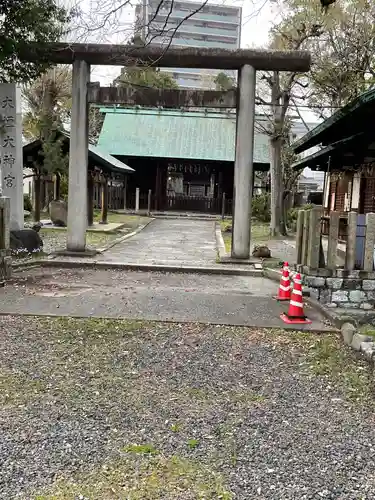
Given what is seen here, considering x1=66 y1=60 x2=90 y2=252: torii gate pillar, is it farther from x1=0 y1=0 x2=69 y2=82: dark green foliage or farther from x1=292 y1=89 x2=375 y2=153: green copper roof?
x1=292 y1=89 x2=375 y2=153: green copper roof

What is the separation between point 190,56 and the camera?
1177cm

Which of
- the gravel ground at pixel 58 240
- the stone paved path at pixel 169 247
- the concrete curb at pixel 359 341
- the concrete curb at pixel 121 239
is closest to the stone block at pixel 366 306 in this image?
the concrete curb at pixel 359 341

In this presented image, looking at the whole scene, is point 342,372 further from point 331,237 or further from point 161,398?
point 331,237

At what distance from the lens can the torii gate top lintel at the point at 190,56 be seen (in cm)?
1161

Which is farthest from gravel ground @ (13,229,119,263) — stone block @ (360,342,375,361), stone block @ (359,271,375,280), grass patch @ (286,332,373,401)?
stone block @ (360,342,375,361)

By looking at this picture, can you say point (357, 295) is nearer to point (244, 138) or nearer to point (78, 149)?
point (244, 138)

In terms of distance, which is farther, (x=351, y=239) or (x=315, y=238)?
(x=315, y=238)

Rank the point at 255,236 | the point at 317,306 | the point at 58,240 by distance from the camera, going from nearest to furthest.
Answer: the point at 317,306 → the point at 58,240 → the point at 255,236

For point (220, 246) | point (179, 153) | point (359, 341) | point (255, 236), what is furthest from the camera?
point (179, 153)

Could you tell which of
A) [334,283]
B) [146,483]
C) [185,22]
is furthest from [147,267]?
[146,483]

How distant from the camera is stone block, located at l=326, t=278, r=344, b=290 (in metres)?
9.46

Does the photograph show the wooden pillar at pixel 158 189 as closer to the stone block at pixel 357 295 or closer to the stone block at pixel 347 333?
the stone block at pixel 357 295

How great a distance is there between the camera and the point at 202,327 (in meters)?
6.79

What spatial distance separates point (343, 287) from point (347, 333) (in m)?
3.15
